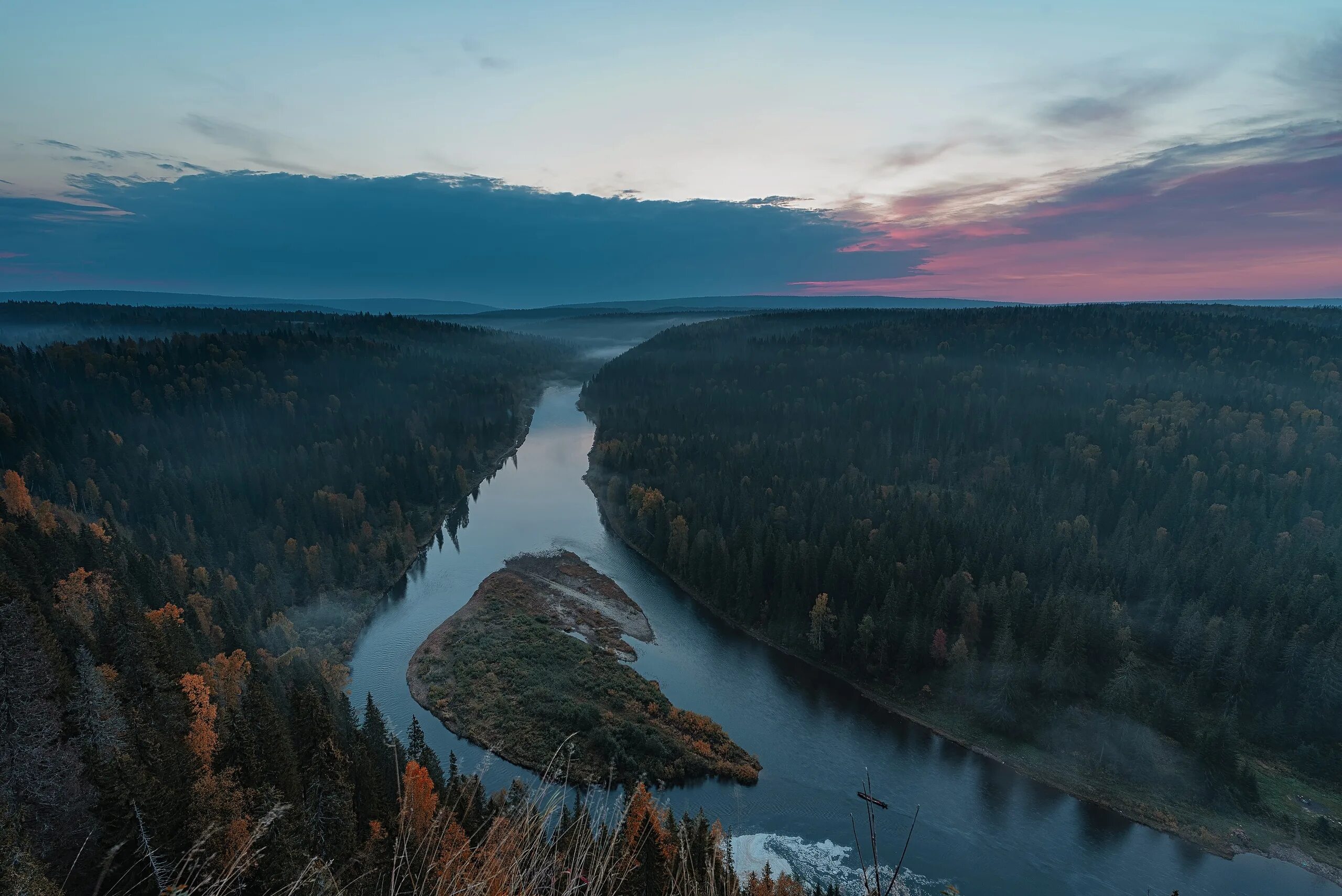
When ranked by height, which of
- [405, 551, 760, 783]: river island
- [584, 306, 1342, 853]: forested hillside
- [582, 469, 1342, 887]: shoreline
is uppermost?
[584, 306, 1342, 853]: forested hillside

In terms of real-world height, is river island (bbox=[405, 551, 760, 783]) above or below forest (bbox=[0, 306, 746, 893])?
below

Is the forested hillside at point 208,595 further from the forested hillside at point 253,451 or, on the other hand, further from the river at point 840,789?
the river at point 840,789

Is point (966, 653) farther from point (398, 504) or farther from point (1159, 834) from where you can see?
point (398, 504)

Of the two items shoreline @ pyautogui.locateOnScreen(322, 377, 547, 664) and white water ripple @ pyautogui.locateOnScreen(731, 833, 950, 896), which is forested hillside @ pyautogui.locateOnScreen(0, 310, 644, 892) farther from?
white water ripple @ pyautogui.locateOnScreen(731, 833, 950, 896)

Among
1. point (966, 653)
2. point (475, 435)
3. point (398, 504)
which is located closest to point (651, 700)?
point (966, 653)

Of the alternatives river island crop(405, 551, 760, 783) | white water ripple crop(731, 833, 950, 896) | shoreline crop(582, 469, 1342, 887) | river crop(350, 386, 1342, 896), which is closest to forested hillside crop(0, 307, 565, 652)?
river crop(350, 386, 1342, 896)

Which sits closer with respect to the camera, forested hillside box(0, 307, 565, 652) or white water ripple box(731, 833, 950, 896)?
white water ripple box(731, 833, 950, 896)

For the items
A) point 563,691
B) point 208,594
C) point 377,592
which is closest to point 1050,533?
point 563,691
